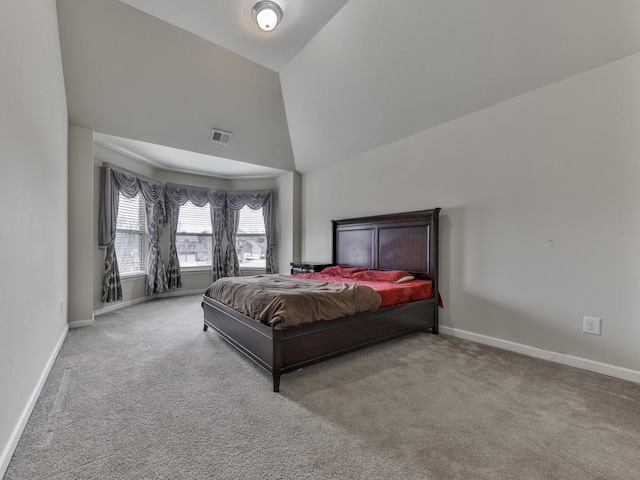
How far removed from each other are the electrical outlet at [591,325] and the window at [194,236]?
19.1ft

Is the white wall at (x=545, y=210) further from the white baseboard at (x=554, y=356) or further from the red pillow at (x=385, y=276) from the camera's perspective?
the red pillow at (x=385, y=276)

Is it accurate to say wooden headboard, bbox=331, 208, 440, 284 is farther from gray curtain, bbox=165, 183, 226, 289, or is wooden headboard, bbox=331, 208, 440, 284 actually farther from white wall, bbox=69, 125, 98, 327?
white wall, bbox=69, 125, 98, 327

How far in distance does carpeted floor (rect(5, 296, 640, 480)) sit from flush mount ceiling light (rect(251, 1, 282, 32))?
3.07 m

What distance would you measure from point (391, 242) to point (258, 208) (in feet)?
10.7

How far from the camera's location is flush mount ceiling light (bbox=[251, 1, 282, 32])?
2596 mm

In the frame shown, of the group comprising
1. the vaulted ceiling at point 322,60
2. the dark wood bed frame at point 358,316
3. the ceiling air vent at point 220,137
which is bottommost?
the dark wood bed frame at point 358,316

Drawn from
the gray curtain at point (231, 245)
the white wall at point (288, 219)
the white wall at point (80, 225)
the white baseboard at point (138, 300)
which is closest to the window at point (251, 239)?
the gray curtain at point (231, 245)

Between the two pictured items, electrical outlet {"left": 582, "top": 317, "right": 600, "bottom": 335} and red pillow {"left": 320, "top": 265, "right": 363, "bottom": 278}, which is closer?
electrical outlet {"left": 582, "top": 317, "right": 600, "bottom": 335}

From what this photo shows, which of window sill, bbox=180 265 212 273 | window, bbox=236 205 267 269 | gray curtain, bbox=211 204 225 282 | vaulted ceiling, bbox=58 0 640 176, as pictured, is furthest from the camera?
window, bbox=236 205 267 269

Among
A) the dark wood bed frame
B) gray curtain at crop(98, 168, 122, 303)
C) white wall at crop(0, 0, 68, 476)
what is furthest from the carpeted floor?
gray curtain at crop(98, 168, 122, 303)

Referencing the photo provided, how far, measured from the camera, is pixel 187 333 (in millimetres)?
3428

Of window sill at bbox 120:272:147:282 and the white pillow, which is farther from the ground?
the white pillow

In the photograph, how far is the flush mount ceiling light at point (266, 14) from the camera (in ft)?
8.52

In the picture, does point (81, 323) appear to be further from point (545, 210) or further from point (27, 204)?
point (545, 210)
